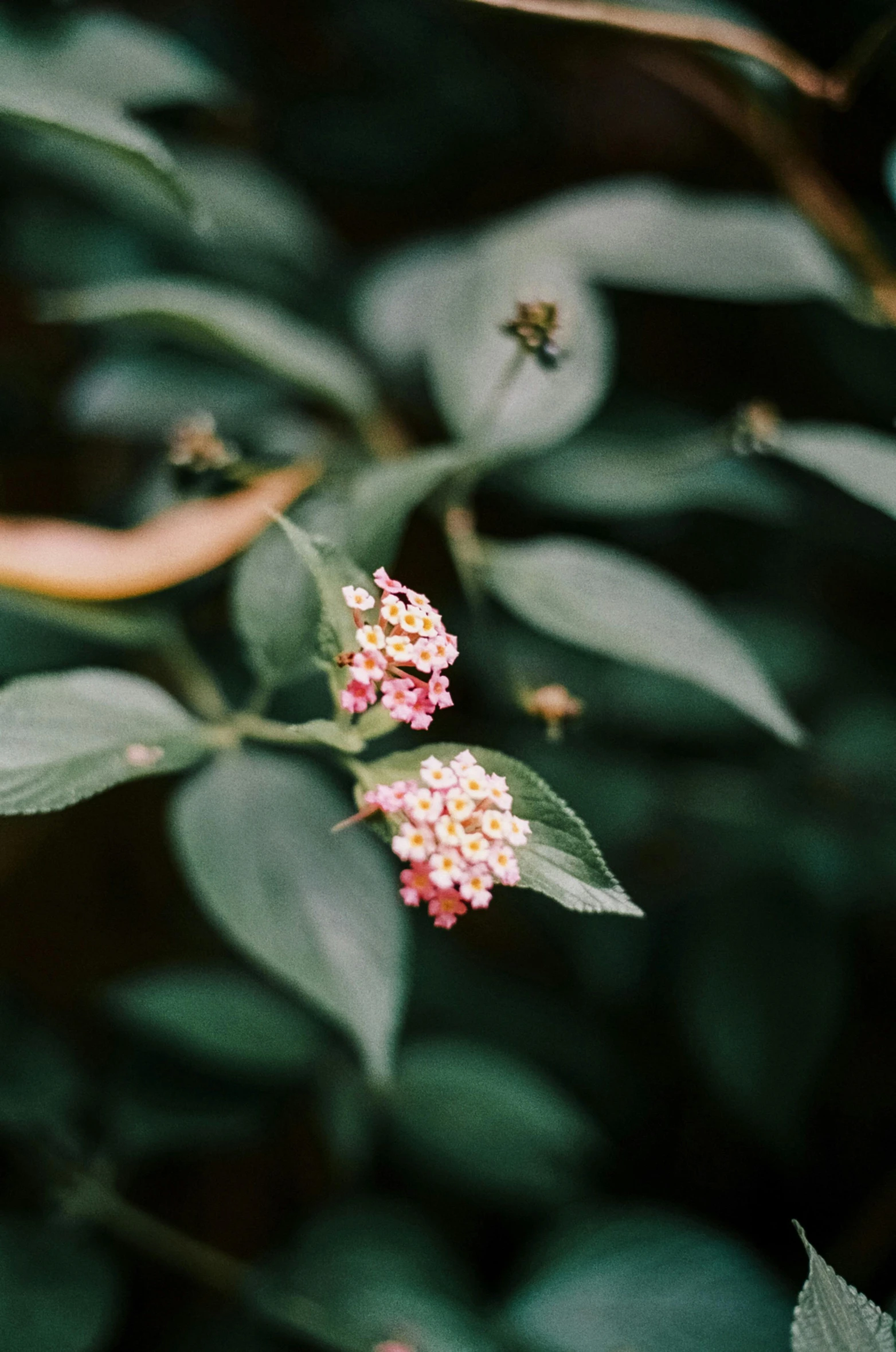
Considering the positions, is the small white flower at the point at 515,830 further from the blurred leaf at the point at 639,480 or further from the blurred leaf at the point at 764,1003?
the blurred leaf at the point at 764,1003

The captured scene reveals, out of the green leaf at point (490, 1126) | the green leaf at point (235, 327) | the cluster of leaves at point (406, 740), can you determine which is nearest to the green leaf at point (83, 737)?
the cluster of leaves at point (406, 740)

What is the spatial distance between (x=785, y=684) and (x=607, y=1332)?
50 cm

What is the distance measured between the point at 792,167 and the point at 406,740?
55cm

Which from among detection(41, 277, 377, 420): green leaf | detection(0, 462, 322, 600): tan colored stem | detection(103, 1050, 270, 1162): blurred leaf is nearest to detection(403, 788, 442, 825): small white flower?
detection(0, 462, 322, 600): tan colored stem

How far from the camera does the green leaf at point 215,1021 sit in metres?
0.73

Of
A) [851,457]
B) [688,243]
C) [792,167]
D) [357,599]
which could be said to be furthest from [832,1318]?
[792,167]

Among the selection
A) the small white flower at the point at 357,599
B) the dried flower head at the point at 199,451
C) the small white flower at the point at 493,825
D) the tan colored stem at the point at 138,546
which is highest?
the small white flower at the point at 357,599

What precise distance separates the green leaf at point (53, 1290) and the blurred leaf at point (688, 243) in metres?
0.72

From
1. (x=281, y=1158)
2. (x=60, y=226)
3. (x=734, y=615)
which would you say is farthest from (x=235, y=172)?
(x=281, y=1158)

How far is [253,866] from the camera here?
536mm

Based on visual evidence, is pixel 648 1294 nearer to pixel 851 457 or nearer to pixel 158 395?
pixel 851 457

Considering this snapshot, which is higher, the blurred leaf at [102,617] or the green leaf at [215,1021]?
the blurred leaf at [102,617]

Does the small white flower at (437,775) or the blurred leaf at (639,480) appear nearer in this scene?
the small white flower at (437,775)

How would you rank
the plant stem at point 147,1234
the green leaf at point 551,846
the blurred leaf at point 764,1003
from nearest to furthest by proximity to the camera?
the green leaf at point 551,846 → the plant stem at point 147,1234 → the blurred leaf at point 764,1003
